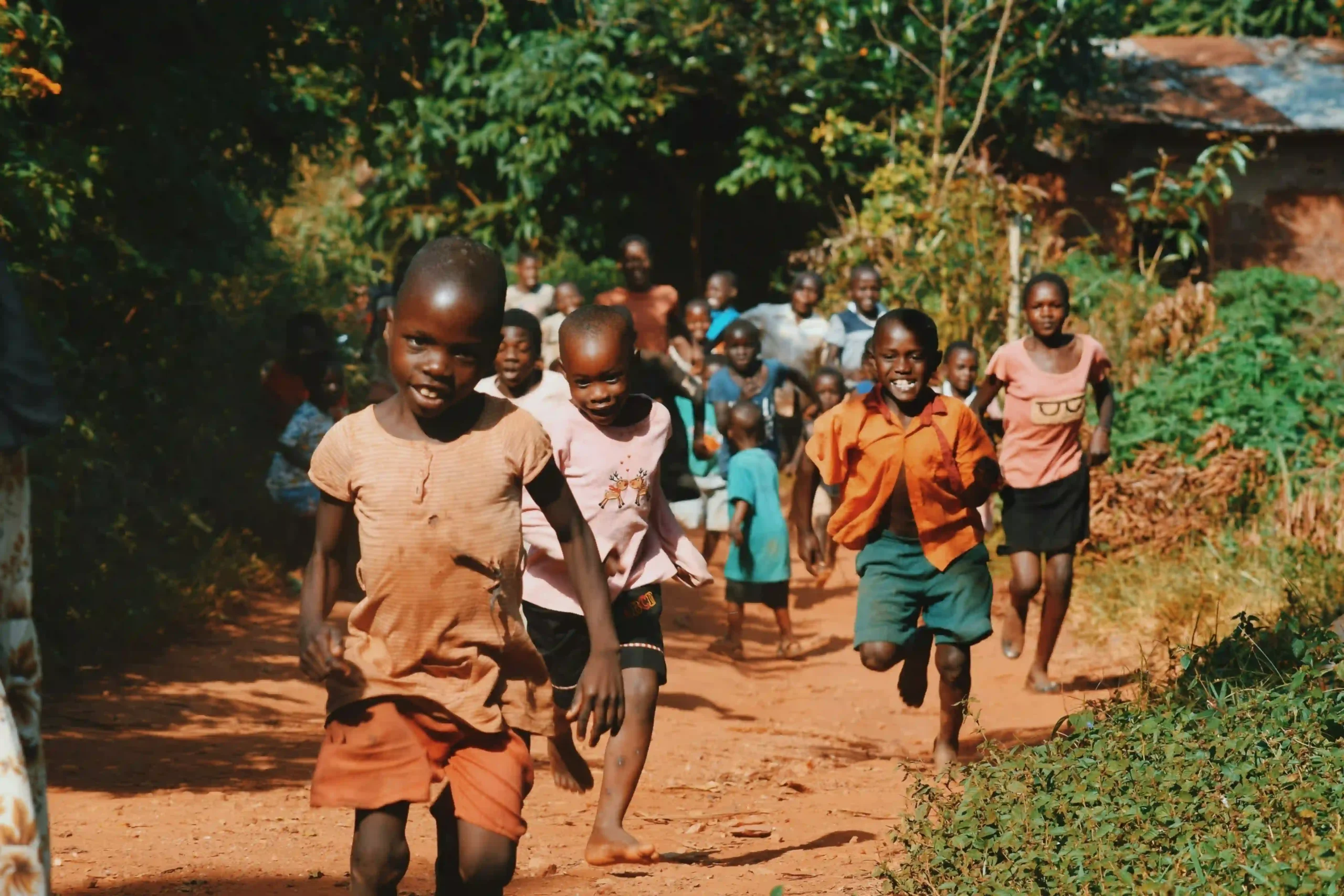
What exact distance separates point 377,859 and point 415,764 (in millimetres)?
225

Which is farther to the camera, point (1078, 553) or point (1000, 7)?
point (1000, 7)

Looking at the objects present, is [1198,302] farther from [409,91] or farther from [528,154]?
[528,154]

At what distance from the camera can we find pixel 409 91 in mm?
9297

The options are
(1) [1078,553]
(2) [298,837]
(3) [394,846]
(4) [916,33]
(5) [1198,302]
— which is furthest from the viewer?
(4) [916,33]

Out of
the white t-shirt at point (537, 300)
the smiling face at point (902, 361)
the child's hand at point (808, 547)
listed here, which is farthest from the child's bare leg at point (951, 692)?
the white t-shirt at point (537, 300)

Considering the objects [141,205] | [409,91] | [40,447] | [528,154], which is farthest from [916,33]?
[40,447]

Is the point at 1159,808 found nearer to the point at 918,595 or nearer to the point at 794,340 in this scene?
the point at 918,595

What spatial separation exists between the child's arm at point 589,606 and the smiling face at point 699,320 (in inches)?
342

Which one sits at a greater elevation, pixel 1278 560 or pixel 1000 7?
pixel 1000 7

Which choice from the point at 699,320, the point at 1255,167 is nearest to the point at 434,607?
the point at 699,320

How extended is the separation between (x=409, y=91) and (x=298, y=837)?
16.0ft

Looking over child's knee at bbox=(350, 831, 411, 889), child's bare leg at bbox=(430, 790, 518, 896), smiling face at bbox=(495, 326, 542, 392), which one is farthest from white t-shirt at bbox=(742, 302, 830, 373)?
child's knee at bbox=(350, 831, 411, 889)

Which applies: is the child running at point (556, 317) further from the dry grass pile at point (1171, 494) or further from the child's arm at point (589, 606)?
the child's arm at point (589, 606)

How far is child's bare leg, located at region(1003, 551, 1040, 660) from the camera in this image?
8.23m
